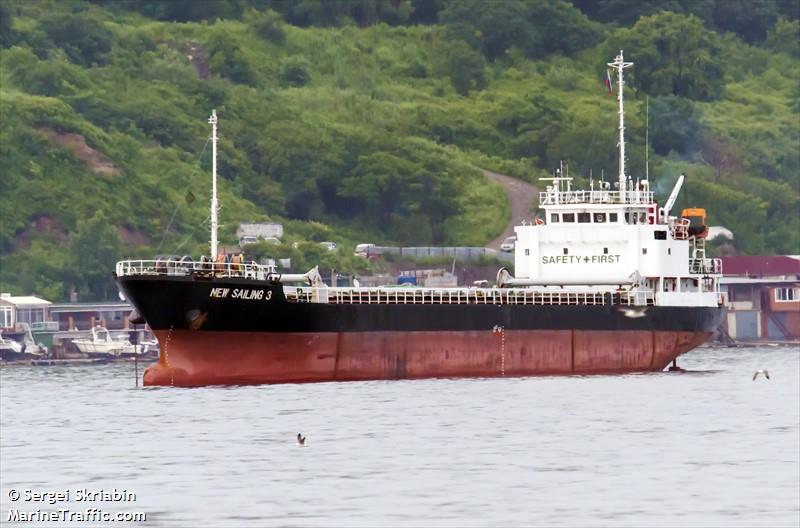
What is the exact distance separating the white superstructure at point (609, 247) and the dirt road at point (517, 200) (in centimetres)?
7866

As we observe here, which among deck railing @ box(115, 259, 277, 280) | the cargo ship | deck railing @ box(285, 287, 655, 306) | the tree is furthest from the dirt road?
deck railing @ box(115, 259, 277, 280)

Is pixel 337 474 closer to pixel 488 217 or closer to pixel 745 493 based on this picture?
pixel 745 493

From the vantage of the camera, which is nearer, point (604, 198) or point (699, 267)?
point (604, 198)

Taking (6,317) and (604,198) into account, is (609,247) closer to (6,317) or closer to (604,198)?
(604,198)

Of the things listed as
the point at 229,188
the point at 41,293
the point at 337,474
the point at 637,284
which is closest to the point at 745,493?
the point at 337,474

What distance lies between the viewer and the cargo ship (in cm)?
8556

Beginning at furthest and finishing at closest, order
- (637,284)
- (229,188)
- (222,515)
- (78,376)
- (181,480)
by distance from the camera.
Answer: (229,188)
(78,376)
(637,284)
(181,480)
(222,515)

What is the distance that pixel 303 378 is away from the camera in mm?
87938

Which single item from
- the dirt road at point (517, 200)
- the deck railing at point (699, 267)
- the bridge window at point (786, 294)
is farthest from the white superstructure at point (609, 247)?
the dirt road at point (517, 200)

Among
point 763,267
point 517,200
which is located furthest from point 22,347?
point 517,200

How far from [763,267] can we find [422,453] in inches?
4517

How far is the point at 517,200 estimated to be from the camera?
194 m

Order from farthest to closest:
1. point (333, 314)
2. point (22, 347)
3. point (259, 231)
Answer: point (259, 231), point (22, 347), point (333, 314)

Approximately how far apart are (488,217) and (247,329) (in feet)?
339
